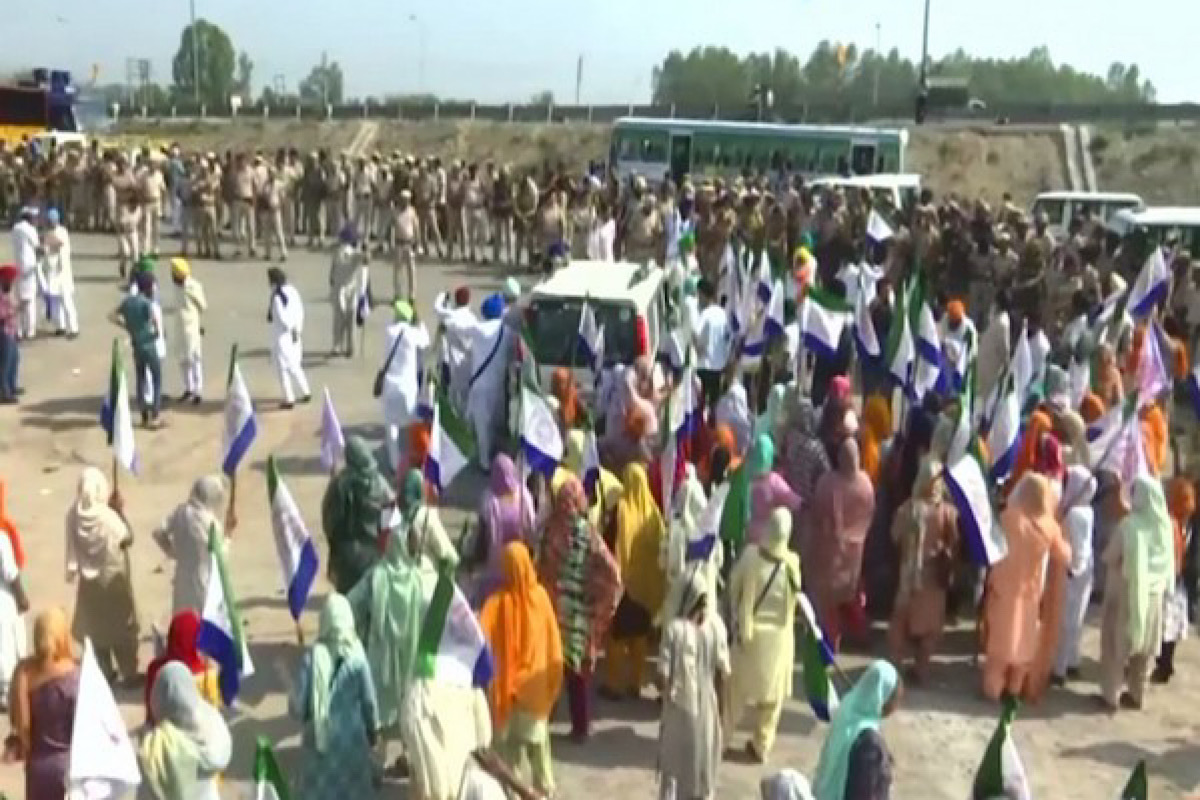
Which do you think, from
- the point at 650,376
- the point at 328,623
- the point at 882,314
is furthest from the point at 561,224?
the point at 328,623

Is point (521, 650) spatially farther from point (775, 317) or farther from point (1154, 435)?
point (775, 317)

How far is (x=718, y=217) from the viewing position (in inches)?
815

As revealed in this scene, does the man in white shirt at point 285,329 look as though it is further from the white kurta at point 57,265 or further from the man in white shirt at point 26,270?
the white kurta at point 57,265

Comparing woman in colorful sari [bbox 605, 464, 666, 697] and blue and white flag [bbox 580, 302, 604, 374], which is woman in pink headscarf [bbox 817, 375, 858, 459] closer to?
woman in colorful sari [bbox 605, 464, 666, 697]

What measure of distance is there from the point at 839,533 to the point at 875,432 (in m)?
1.45

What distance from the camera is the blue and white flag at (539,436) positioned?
9242 mm

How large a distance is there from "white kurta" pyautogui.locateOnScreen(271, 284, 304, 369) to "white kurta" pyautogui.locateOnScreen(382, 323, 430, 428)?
245cm

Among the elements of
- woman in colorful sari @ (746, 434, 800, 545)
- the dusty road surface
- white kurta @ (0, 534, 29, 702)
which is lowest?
the dusty road surface

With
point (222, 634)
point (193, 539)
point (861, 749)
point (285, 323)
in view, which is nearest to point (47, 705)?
point (222, 634)

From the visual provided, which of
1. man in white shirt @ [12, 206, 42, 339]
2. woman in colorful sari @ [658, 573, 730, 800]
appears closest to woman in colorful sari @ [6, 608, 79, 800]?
woman in colorful sari @ [658, 573, 730, 800]

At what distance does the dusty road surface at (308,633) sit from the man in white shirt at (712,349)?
2222mm

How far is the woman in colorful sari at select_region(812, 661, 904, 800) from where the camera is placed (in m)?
5.65

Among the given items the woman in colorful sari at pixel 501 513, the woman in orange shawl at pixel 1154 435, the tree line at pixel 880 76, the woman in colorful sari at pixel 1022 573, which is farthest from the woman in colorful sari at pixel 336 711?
the tree line at pixel 880 76

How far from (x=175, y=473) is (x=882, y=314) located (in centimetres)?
639
